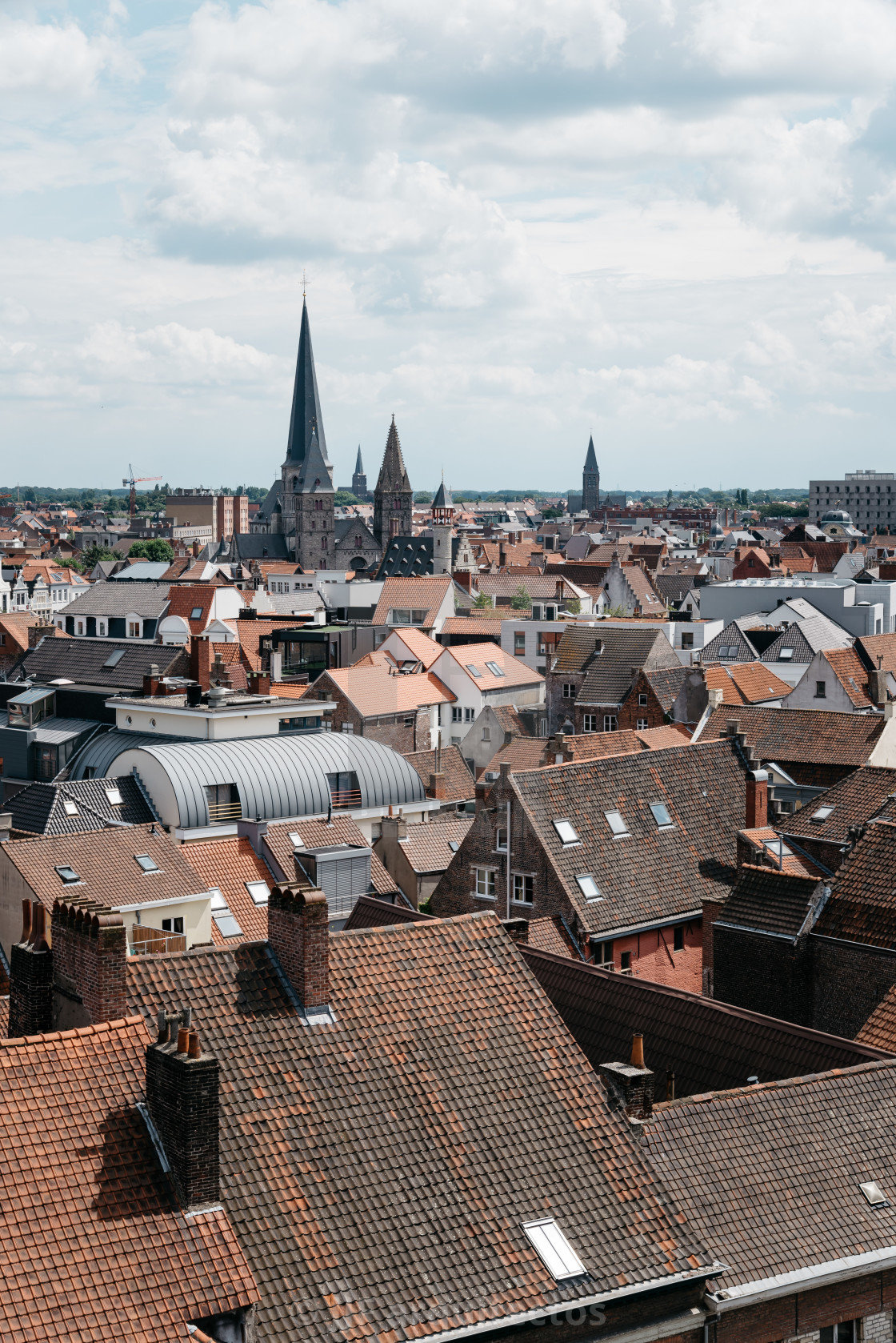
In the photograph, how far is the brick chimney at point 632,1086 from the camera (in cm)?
2133

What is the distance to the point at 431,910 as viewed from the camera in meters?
44.2

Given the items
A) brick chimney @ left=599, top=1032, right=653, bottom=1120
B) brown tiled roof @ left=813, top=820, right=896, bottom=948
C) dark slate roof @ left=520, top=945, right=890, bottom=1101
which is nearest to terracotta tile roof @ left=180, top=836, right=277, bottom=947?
dark slate roof @ left=520, top=945, right=890, bottom=1101

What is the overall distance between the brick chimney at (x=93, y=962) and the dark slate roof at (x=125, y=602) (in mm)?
89723

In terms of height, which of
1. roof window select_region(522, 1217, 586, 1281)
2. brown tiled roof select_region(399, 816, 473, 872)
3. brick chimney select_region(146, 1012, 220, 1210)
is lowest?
brown tiled roof select_region(399, 816, 473, 872)

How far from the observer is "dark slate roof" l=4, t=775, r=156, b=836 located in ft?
164

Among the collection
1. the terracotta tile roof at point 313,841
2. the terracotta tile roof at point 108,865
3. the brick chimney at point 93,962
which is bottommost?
the terracotta tile roof at point 313,841

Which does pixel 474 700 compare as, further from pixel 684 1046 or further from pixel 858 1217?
pixel 858 1217

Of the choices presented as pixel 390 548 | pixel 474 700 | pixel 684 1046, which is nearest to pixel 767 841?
pixel 684 1046

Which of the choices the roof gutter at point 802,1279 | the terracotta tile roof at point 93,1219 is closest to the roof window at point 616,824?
the roof gutter at point 802,1279

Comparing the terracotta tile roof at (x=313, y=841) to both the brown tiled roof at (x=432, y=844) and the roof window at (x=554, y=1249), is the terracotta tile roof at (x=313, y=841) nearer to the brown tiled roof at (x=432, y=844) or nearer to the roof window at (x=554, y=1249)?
the brown tiled roof at (x=432, y=844)

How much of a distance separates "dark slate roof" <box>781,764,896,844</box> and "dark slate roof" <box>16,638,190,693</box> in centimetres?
4280

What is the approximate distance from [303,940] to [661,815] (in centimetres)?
2420

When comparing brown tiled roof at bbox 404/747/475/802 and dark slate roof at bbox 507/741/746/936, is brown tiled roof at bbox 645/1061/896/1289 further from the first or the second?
brown tiled roof at bbox 404/747/475/802

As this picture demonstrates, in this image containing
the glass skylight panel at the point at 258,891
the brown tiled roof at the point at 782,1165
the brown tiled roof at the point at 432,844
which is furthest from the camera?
the brown tiled roof at the point at 432,844
